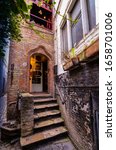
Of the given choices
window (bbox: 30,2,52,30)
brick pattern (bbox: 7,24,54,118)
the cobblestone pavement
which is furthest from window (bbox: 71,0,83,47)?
window (bbox: 30,2,52,30)

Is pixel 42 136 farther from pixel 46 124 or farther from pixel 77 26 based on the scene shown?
pixel 77 26

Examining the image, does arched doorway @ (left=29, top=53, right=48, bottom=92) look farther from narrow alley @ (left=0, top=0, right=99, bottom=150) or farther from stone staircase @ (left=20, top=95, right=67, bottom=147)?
stone staircase @ (left=20, top=95, right=67, bottom=147)

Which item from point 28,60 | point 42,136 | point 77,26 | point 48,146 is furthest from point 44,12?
point 48,146

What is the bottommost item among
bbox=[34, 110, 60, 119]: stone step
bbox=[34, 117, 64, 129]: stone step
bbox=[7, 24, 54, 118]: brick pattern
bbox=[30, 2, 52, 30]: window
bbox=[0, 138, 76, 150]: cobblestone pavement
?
bbox=[0, 138, 76, 150]: cobblestone pavement

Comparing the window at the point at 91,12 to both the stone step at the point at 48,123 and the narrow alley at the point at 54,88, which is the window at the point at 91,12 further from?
the stone step at the point at 48,123

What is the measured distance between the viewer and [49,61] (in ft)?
22.8

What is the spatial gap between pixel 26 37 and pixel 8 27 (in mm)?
3706

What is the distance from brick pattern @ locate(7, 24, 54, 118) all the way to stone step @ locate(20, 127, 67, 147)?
1.82m

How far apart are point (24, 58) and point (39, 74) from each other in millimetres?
2161

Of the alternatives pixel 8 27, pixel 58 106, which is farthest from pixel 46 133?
pixel 8 27

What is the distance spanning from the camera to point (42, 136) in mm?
Answer: 4133

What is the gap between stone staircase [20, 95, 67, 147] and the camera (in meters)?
4.03

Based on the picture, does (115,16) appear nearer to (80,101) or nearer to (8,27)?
(8,27)

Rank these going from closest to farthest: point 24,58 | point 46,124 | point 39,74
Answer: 1. point 46,124
2. point 24,58
3. point 39,74
